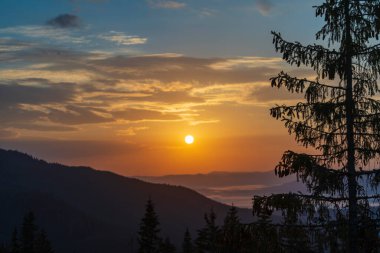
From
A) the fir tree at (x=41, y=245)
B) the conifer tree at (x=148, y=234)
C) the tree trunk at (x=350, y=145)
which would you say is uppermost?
the tree trunk at (x=350, y=145)

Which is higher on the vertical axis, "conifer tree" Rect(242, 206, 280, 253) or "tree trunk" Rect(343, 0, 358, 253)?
"tree trunk" Rect(343, 0, 358, 253)

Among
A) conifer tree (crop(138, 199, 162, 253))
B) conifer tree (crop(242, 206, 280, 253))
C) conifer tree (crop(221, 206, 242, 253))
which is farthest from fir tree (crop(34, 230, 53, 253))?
conifer tree (crop(242, 206, 280, 253))

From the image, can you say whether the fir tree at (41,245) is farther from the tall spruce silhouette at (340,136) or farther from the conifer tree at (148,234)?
the tall spruce silhouette at (340,136)

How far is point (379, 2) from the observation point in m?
15.4

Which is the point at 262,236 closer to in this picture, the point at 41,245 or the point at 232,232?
the point at 232,232

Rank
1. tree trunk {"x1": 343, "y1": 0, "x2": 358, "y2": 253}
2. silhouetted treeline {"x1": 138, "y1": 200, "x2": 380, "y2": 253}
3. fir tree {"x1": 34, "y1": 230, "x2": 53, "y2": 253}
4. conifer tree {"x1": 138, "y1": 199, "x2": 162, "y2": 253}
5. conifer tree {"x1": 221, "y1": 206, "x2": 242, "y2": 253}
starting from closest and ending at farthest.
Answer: silhouetted treeline {"x1": 138, "y1": 200, "x2": 380, "y2": 253}
tree trunk {"x1": 343, "y1": 0, "x2": 358, "y2": 253}
conifer tree {"x1": 221, "y1": 206, "x2": 242, "y2": 253}
conifer tree {"x1": 138, "y1": 199, "x2": 162, "y2": 253}
fir tree {"x1": 34, "y1": 230, "x2": 53, "y2": 253}

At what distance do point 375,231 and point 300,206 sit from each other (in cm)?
220

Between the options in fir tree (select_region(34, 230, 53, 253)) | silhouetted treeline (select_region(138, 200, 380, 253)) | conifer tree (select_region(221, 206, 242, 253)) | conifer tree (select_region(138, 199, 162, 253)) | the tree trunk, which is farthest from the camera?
fir tree (select_region(34, 230, 53, 253))

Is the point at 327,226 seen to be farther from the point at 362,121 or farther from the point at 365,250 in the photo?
the point at 362,121

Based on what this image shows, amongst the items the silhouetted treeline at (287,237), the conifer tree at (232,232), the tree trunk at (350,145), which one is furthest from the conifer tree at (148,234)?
the tree trunk at (350,145)

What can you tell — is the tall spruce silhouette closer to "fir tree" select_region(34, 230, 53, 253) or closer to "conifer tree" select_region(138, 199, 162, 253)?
"conifer tree" select_region(138, 199, 162, 253)

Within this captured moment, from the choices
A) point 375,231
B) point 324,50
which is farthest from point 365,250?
point 324,50

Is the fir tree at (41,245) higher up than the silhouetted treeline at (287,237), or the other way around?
the silhouetted treeline at (287,237)

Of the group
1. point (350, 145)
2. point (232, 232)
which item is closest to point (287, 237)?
point (232, 232)
